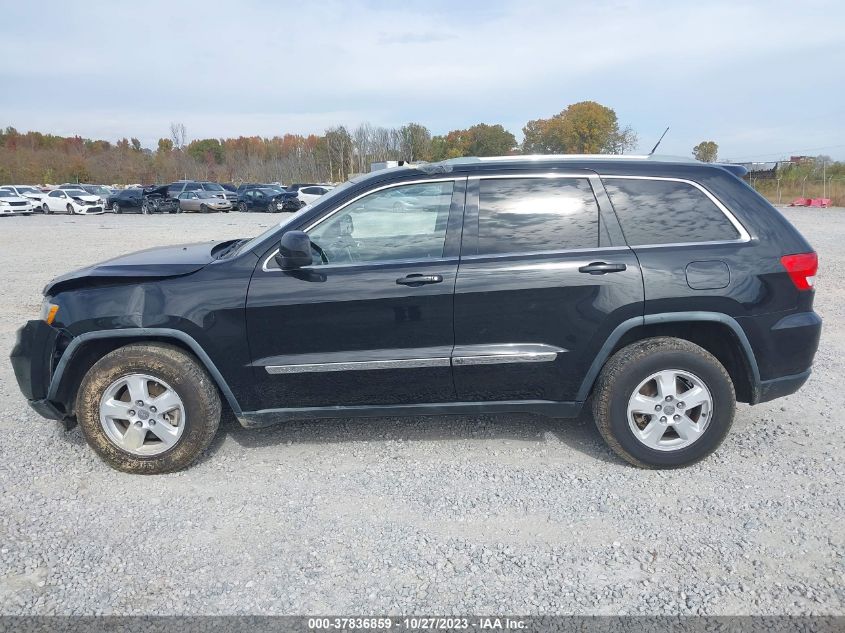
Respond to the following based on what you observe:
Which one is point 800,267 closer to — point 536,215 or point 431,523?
point 536,215

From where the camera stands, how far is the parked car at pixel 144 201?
32000mm

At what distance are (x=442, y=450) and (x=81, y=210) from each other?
34289mm

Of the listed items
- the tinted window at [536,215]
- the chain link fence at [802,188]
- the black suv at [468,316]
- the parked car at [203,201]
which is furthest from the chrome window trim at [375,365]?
the chain link fence at [802,188]

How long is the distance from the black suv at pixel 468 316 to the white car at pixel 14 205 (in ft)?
110

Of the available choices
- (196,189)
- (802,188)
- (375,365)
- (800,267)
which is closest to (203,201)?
(196,189)

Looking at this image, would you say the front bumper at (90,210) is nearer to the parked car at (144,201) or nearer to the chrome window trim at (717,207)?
the parked car at (144,201)

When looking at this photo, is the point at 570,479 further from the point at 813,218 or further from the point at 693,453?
the point at 813,218

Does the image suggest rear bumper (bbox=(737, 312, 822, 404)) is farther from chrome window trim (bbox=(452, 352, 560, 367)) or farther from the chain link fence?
the chain link fence

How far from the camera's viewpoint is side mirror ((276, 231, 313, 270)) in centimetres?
354

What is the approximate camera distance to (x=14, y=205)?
31.8m

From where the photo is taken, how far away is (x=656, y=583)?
2.79 metres

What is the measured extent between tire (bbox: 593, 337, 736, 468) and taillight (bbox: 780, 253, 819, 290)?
0.68m

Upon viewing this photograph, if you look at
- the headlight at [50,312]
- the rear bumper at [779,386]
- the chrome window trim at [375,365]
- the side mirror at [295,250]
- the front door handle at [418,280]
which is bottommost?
the rear bumper at [779,386]

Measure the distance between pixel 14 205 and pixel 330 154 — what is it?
42726 mm
